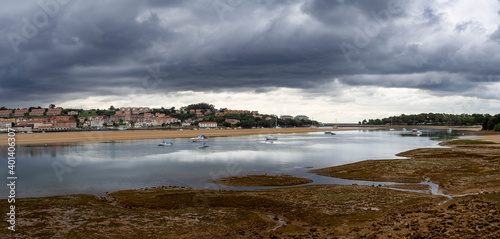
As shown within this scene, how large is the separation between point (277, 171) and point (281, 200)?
1398 cm

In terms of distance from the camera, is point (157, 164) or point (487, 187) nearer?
point (487, 187)

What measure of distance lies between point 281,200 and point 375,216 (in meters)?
5.80

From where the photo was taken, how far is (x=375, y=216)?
15312 millimetres

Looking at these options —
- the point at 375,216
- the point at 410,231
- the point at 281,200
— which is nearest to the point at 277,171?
the point at 281,200

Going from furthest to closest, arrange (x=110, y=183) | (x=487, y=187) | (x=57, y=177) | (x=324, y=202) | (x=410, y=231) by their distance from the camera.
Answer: (x=57, y=177)
(x=110, y=183)
(x=487, y=187)
(x=324, y=202)
(x=410, y=231)

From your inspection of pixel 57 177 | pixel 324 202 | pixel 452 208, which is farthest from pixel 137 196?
pixel 452 208

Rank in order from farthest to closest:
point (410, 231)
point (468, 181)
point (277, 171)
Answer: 1. point (277, 171)
2. point (468, 181)
3. point (410, 231)

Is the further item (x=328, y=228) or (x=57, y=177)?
(x=57, y=177)

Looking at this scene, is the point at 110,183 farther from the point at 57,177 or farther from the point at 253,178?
the point at 253,178

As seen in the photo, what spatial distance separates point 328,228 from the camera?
552 inches

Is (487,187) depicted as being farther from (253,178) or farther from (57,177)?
(57,177)

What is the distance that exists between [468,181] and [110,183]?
94.8 ft

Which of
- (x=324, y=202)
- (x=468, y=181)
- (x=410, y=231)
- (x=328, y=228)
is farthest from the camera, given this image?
(x=468, y=181)

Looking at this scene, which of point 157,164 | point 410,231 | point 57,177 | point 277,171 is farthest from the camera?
point 157,164
